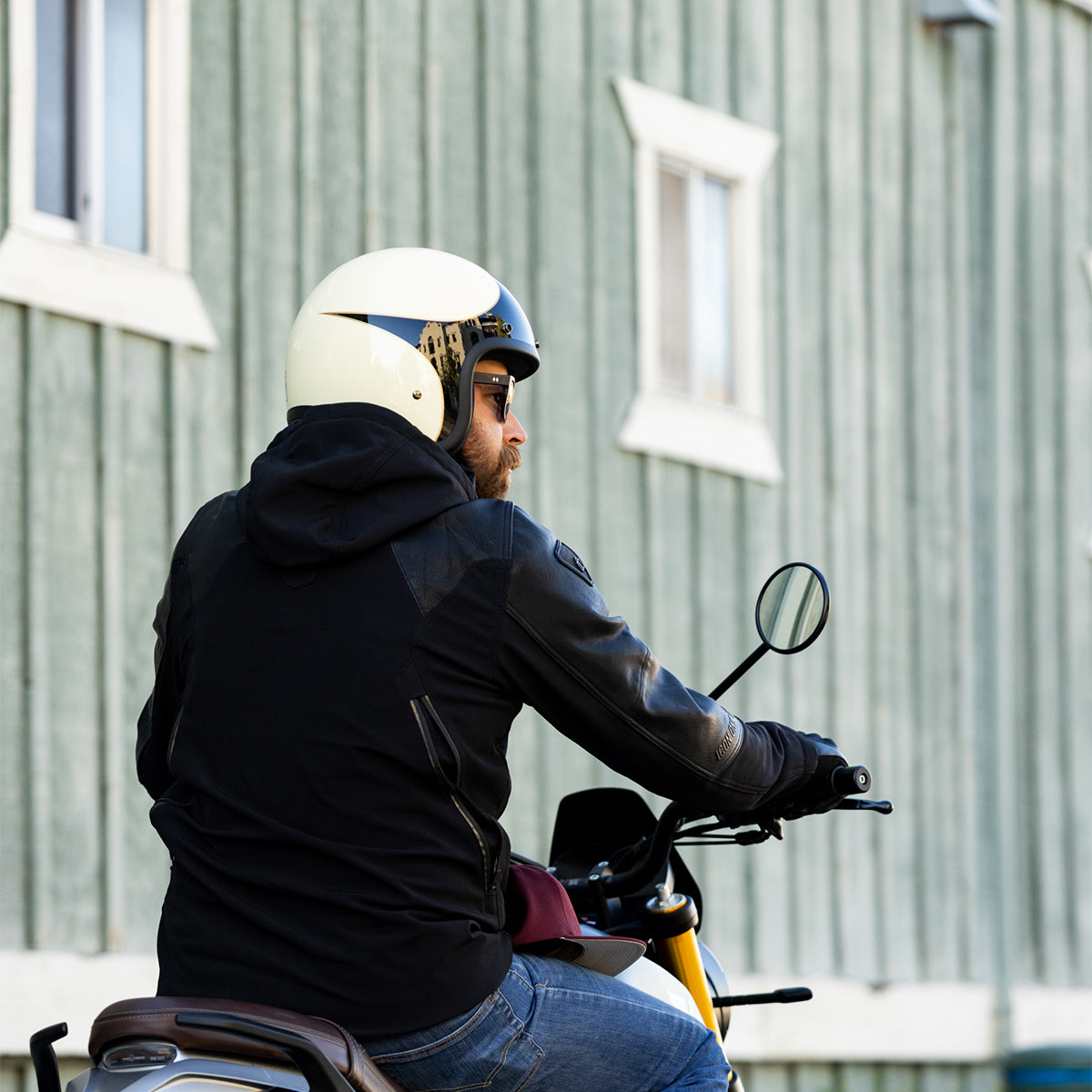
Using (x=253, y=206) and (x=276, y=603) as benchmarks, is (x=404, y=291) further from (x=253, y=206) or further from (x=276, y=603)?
(x=253, y=206)

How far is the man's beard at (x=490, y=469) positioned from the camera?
10.7 ft

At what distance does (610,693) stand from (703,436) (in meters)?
6.62

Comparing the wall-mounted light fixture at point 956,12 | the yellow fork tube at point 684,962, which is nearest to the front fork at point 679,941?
the yellow fork tube at point 684,962

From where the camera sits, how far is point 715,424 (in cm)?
951

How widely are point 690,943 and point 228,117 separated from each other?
4664 mm

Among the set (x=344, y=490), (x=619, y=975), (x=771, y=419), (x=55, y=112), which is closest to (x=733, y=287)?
(x=771, y=419)

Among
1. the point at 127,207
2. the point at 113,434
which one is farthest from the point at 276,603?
the point at 127,207

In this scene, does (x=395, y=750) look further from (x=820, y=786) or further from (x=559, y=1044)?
(x=820, y=786)

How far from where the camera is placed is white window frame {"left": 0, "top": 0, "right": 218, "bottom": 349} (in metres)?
6.41

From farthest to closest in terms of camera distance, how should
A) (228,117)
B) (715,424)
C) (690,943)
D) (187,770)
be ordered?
1. (715,424)
2. (228,117)
3. (690,943)
4. (187,770)

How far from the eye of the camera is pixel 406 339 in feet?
10.4

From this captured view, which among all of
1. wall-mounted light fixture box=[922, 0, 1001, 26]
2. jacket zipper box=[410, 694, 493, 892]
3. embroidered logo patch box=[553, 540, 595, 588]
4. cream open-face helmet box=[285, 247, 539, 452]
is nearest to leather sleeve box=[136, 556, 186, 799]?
cream open-face helmet box=[285, 247, 539, 452]

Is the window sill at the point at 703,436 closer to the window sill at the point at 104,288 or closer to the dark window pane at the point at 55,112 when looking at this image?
the window sill at the point at 104,288

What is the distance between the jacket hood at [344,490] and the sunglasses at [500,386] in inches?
14.4
